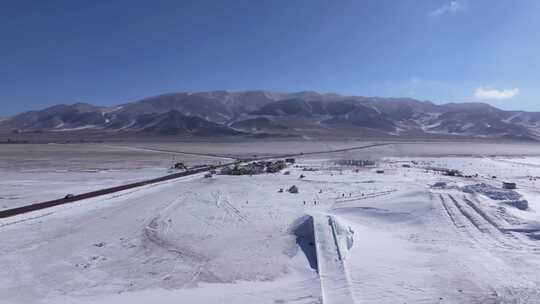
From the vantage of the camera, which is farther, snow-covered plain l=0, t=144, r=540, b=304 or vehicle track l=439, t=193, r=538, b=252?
vehicle track l=439, t=193, r=538, b=252

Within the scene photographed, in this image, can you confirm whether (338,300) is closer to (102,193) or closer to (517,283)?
(517,283)

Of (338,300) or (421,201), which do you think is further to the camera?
(421,201)

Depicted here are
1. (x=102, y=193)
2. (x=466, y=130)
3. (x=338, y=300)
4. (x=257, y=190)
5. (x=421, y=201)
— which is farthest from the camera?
(x=466, y=130)

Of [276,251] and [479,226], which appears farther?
[479,226]

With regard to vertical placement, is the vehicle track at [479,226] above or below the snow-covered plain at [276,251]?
above

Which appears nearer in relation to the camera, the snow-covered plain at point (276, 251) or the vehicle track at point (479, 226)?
the snow-covered plain at point (276, 251)

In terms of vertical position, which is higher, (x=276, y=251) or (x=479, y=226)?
(x=479, y=226)

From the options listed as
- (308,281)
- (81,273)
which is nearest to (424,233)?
(308,281)

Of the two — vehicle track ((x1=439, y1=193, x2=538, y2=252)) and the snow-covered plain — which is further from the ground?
vehicle track ((x1=439, y1=193, x2=538, y2=252))
